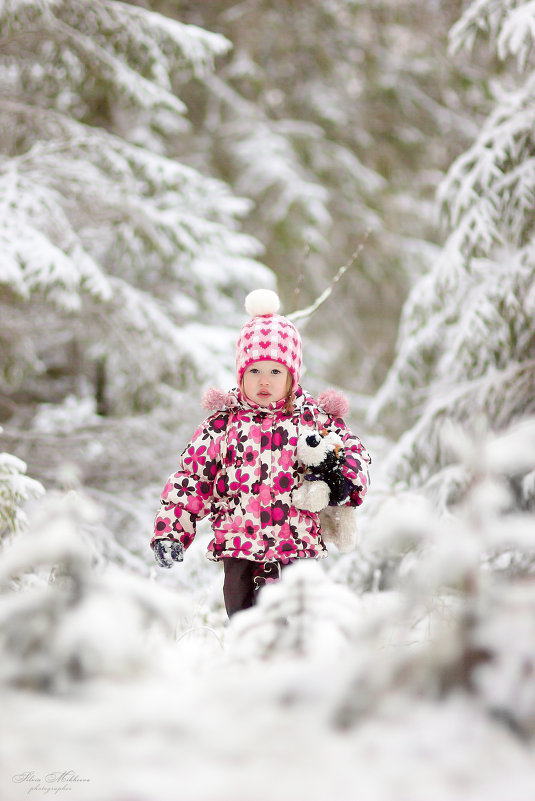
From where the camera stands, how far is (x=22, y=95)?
5.64 m

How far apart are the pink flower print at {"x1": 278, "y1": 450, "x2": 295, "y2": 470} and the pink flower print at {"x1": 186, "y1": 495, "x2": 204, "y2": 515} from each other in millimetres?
383

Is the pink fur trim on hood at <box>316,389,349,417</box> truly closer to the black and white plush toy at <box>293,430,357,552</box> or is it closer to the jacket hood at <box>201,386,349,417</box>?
the jacket hood at <box>201,386,349,417</box>

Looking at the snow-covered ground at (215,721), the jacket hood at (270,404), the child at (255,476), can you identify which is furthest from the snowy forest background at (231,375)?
the jacket hood at (270,404)

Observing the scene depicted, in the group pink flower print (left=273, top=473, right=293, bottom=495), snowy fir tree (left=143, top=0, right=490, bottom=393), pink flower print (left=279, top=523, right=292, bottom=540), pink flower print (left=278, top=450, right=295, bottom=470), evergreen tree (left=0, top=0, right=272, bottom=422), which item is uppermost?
snowy fir tree (left=143, top=0, right=490, bottom=393)

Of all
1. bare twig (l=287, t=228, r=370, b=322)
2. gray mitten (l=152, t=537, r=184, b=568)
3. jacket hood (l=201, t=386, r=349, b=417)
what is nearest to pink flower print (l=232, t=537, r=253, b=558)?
gray mitten (l=152, t=537, r=184, b=568)

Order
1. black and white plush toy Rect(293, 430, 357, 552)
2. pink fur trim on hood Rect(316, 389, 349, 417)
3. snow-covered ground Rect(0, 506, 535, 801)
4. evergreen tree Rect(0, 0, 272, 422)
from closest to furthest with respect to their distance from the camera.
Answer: snow-covered ground Rect(0, 506, 535, 801) → black and white plush toy Rect(293, 430, 357, 552) → pink fur trim on hood Rect(316, 389, 349, 417) → evergreen tree Rect(0, 0, 272, 422)

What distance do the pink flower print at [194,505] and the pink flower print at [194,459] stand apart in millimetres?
121

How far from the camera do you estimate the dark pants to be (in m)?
3.00

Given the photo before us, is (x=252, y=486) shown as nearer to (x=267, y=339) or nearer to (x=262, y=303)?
(x=267, y=339)

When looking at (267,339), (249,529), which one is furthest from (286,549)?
(267,339)

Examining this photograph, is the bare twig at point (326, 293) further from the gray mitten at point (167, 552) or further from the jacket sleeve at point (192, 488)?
the gray mitten at point (167, 552)

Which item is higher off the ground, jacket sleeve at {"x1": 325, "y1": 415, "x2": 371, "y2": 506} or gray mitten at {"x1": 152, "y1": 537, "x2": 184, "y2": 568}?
jacket sleeve at {"x1": 325, "y1": 415, "x2": 371, "y2": 506}

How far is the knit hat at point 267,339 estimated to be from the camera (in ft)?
10.0

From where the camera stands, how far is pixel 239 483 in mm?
3002
